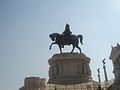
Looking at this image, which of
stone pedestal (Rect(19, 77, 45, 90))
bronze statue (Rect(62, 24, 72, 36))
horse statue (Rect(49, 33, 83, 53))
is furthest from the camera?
bronze statue (Rect(62, 24, 72, 36))

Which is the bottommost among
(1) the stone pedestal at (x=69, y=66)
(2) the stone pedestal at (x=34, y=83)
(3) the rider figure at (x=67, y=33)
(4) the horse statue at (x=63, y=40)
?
(2) the stone pedestal at (x=34, y=83)

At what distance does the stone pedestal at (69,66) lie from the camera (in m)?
26.7

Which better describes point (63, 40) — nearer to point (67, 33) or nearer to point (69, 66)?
point (67, 33)

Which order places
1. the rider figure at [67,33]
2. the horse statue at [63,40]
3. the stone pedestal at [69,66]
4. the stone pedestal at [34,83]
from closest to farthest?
the stone pedestal at [34,83] < the stone pedestal at [69,66] < the horse statue at [63,40] < the rider figure at [67,33]

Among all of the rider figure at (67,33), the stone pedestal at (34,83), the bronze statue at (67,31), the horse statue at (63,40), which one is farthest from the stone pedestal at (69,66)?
the stone pedestal at (34,83)

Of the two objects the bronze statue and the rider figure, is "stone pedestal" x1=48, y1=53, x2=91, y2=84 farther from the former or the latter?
the bronze statue

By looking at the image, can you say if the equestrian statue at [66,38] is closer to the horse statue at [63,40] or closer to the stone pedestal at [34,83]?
the horse statue at [63,40]

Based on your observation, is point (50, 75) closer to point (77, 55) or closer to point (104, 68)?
point (77, 55)

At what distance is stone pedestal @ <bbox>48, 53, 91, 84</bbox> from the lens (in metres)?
26.7

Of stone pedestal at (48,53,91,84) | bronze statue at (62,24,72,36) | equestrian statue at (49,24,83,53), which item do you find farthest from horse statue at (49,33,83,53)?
stone pedestal at (48,53,91,84)

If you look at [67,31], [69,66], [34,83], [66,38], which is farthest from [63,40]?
[34,83]

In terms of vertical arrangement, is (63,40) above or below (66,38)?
below

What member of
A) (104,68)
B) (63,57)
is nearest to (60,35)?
(63,57)

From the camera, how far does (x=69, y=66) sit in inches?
1073
